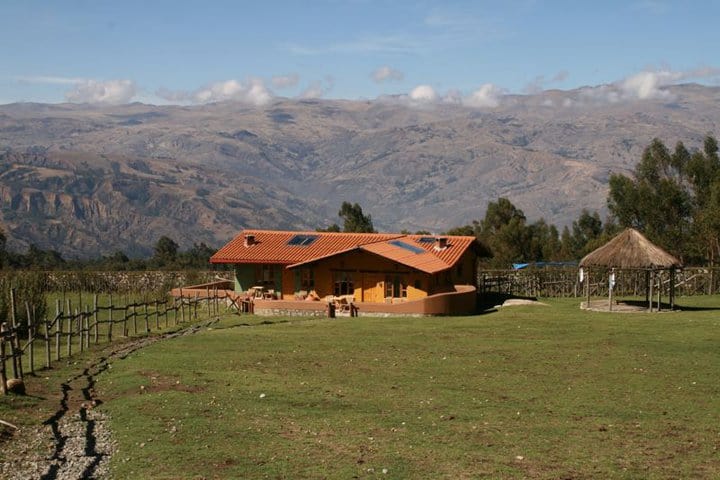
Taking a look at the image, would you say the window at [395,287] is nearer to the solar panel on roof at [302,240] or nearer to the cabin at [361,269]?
the cabin at [361,269]

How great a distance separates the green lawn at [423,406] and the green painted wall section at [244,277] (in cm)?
1935

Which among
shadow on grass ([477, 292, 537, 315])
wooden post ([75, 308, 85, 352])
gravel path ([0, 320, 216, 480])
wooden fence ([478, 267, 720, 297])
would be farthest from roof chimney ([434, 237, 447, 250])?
gravel path ([0, 320, 216, 480])

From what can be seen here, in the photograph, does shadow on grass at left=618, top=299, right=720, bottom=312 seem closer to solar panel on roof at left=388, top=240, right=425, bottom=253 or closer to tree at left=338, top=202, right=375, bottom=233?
solar panel on roof at left=388, top=240, right=425, bottom=253

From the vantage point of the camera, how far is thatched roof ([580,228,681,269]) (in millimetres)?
43656

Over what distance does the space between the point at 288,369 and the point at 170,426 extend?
7.57 meters

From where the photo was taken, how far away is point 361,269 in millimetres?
49438

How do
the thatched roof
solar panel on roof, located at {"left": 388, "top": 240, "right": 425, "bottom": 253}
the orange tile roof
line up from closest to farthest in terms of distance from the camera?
the thatched roof
the orange tile roof
solar panel on roof, located at {"left": 388, "top": 240, "right": 425, "bottom": 253}

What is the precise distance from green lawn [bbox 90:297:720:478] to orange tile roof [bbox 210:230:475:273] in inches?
640

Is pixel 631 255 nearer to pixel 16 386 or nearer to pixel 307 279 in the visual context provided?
pixel 307 279

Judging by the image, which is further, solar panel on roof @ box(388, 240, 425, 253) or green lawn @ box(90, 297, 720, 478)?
solar panel on roof @ box(388, 240, 425, 253)

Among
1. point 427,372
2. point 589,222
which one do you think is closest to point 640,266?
point 427,372

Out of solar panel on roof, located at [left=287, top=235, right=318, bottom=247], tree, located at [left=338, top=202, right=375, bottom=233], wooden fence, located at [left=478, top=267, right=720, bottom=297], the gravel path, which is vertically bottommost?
the gravel path

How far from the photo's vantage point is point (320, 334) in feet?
114

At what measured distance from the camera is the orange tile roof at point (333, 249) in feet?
164
